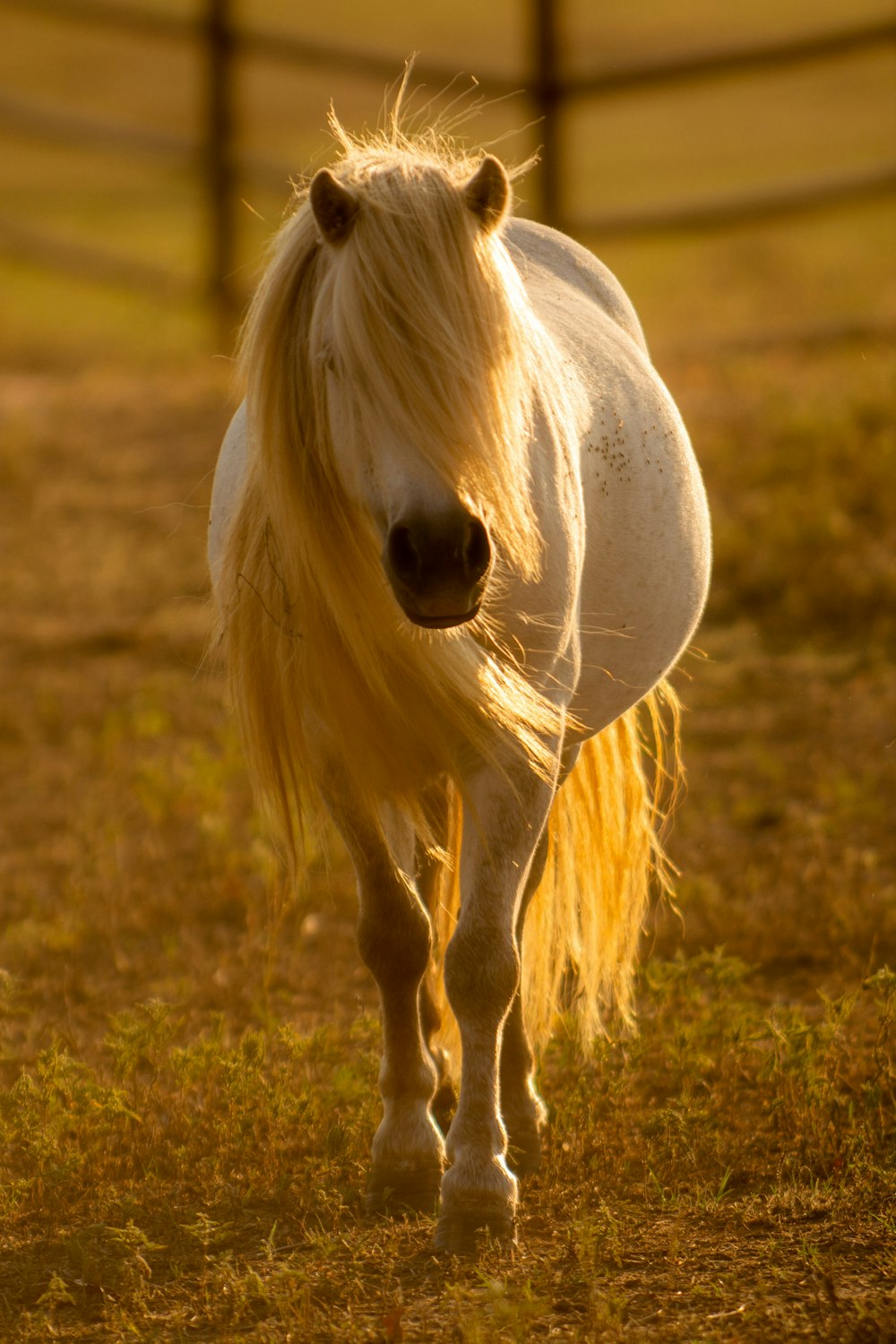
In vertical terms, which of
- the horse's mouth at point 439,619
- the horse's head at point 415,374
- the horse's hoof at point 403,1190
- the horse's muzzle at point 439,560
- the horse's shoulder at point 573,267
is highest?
the horse's shoulder at point 573,267

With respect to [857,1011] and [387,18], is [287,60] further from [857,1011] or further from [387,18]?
[387,18]

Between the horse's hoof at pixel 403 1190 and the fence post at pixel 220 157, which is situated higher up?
the fence post at pixel 220 157

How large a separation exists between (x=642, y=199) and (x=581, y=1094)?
2258cm

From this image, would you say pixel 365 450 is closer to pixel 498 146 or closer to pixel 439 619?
pixel 439 619

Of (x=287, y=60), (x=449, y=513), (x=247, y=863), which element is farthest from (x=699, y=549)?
(x=287, y=60)

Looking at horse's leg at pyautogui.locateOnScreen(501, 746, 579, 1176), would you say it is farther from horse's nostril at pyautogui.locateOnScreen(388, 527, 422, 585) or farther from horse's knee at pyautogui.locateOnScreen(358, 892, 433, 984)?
horse's nostril at pyautogui.locateOnScreen(388, 527, 422, 585)

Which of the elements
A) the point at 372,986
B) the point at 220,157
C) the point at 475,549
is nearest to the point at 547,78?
the point at 220,157

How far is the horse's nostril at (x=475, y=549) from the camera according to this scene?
7.64 feet

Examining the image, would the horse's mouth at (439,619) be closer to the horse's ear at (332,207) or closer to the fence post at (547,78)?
the horse's ear at (332,207)

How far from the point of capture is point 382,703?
2.72 metres

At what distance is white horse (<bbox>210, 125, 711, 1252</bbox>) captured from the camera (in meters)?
2.41

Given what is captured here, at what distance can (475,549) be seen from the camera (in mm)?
A: 2342

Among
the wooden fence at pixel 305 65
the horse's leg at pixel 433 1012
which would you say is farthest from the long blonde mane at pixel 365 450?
the wooden fence at pixel 305 65

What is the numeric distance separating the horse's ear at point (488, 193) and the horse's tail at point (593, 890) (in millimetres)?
1388
